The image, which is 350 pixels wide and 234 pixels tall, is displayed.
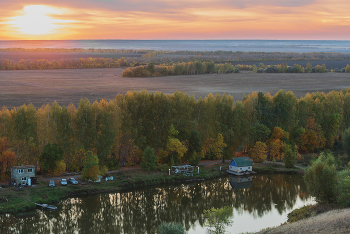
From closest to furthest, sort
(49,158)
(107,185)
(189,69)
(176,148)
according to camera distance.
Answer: (107,185)
(49,158)
(176,148)
(189,69)

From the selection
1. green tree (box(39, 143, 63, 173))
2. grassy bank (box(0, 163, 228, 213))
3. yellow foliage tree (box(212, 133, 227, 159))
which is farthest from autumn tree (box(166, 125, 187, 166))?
green tree (box(39, 143, 63, 173))

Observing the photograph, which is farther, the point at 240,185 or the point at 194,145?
the point at 194,145

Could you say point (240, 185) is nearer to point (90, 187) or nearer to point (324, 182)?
point (324, 182)

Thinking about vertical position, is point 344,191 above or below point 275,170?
above

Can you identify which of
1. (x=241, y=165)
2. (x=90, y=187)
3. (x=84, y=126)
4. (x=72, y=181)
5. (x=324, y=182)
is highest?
(x=84, y=126)

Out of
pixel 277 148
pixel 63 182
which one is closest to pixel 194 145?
pixel 277 148

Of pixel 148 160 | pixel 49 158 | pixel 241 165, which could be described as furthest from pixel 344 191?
pixel 49 158

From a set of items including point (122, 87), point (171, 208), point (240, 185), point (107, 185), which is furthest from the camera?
point (122, 87)

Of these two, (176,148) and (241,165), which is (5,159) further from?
(241,165)
